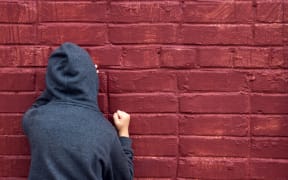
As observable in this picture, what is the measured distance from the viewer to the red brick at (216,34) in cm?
214

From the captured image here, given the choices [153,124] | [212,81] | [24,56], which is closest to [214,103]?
[212,81]

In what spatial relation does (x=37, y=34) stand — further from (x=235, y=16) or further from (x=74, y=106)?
(x=235, y=16)

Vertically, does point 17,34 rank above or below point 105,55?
above

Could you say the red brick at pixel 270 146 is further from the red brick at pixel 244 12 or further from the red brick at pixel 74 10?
the red brick at pixel 74 10

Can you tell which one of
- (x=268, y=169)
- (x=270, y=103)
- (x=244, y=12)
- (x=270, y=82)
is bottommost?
(x=268, y=169)

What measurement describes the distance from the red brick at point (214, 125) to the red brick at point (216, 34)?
0.36 meters

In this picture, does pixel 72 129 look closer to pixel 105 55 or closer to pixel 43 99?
pixel 43 99

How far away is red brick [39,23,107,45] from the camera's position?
218 centimetres

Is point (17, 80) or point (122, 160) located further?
point (17, 80)

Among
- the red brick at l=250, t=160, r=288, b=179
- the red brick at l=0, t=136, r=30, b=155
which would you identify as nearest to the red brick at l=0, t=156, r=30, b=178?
the red brick at l=0, t=136, r=30, b=155

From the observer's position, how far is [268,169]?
2.21m

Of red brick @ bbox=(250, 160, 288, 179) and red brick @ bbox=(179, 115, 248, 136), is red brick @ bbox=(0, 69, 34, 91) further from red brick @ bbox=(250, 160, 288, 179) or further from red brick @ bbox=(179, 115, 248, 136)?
red brick @ bbox=(250, 160, 288, 179)

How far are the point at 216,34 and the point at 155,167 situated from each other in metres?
0.72

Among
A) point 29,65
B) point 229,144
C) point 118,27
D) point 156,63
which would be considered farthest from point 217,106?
point 29,65
